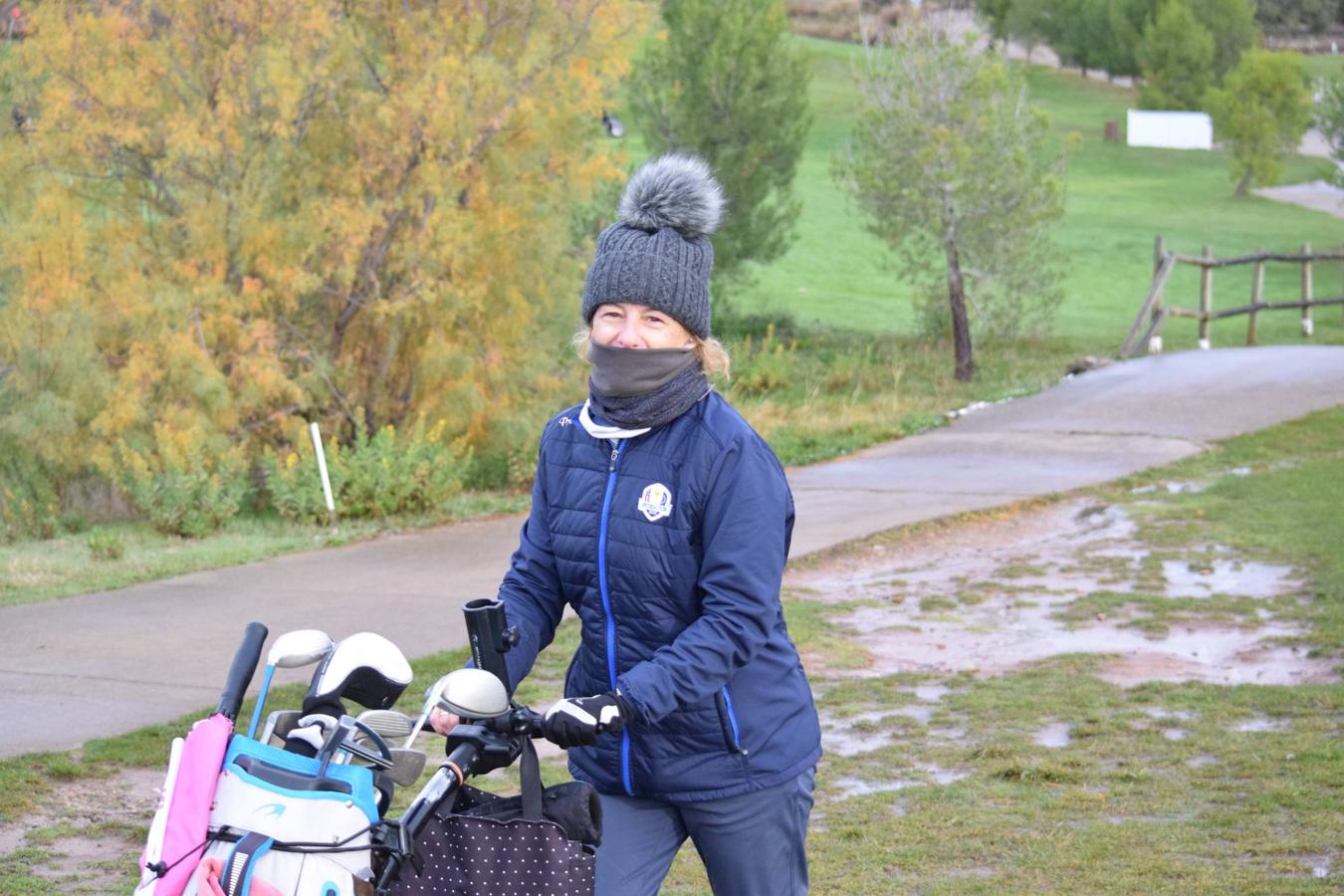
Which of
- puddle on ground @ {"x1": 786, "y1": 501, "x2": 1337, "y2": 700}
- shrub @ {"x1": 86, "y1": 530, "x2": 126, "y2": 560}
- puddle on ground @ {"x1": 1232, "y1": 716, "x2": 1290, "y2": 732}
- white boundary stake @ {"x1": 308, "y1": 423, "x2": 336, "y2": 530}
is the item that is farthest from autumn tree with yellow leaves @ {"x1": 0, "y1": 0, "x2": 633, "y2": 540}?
puddle on ground @ {"x1": 1232, "y1": 716, "x2": 1290, "y2": 732}

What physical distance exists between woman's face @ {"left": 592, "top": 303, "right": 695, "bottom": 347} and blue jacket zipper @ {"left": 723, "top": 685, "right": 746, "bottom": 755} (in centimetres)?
69

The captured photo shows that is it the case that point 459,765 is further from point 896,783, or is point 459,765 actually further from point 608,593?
point 896,783

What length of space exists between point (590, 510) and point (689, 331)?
1.38ft

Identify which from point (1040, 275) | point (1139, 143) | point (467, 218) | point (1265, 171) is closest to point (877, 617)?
point (467, 218)

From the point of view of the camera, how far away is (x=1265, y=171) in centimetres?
4703

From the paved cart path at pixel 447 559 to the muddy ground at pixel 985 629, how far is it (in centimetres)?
57

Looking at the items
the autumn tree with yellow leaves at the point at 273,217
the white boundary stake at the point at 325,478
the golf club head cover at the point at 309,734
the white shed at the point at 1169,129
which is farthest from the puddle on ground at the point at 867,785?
the white shed at the point at 1169,129

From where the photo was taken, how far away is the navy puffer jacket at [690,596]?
3285 millimetres

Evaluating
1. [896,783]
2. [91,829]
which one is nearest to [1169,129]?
[896,783]

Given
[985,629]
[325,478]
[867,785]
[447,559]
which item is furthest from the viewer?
[325,478]

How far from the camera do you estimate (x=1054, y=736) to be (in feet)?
23.7

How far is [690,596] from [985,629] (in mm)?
6147

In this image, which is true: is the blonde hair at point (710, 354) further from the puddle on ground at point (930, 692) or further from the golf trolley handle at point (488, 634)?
the puddle on ground at point (930, 692)

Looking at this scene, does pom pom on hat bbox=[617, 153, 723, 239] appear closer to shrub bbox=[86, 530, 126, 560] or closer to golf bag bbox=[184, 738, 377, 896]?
golf bag bbox=[184, 738, 377, 896]
